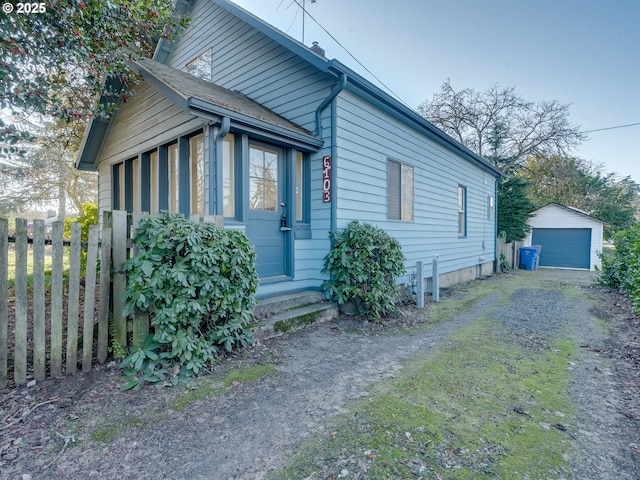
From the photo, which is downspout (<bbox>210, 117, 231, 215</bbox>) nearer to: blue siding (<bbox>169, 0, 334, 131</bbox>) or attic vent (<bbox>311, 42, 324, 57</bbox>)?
blue siding (<bbox>169, 0, 334, 131</bbox>)

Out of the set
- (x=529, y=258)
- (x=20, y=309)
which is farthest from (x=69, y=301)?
(x=529, y=258)

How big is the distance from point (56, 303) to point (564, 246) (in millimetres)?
20021

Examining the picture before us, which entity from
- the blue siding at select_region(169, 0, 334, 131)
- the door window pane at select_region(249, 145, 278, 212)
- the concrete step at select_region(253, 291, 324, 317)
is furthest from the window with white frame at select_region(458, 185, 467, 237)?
the door window pane at select_region(249, 145, 278, 212)

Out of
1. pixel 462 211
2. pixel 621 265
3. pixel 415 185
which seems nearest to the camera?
pixel 621 265

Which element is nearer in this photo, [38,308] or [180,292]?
[38,308]

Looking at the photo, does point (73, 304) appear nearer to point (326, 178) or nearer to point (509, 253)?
point (326, 178)

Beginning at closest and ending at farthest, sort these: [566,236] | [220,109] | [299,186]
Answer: [220,109] < [299,186] < [566,236]

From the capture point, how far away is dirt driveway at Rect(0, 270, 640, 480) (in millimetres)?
1984

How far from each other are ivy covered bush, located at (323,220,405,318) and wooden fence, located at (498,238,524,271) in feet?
34.5

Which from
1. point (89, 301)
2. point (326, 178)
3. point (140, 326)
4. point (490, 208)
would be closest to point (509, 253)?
point (490, 208)

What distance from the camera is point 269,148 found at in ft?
17.7

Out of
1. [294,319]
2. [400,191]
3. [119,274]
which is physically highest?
[400,191]

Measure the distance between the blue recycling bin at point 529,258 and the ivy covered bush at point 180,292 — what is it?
1571cm

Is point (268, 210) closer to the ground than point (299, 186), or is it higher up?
closer to the ground
